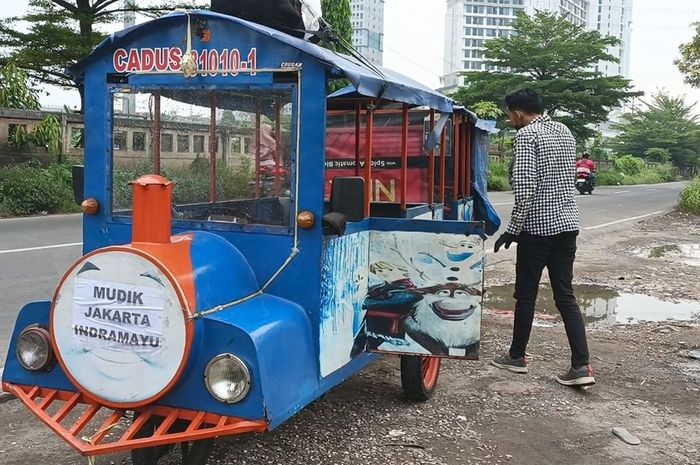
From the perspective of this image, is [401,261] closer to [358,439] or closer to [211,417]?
[358,439]

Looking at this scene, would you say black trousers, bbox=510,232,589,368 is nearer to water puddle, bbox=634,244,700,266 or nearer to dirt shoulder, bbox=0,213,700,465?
dirt shoulder, bbox=0,213,700,465

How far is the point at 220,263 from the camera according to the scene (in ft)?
10.4

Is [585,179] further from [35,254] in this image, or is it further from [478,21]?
[478,21]

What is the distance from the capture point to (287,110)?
335cm

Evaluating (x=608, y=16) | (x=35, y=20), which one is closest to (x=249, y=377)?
(x=35, y=20)

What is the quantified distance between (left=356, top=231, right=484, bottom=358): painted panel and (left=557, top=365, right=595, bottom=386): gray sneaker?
1377 millimetres

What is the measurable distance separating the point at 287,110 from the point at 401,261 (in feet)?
3.30

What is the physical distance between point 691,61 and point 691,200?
13.8 feet

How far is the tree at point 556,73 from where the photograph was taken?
108ft

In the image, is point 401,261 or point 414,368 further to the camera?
point 414,368

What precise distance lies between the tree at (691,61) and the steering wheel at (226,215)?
20.3 metres

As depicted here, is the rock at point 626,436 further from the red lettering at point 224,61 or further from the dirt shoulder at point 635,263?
the dirt shoulder at point 635,263

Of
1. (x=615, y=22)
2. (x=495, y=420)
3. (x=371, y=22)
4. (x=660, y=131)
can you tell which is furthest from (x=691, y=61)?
(x=615, y=22)

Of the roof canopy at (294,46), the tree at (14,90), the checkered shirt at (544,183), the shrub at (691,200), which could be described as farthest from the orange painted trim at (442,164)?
the shrub at (691,200)
